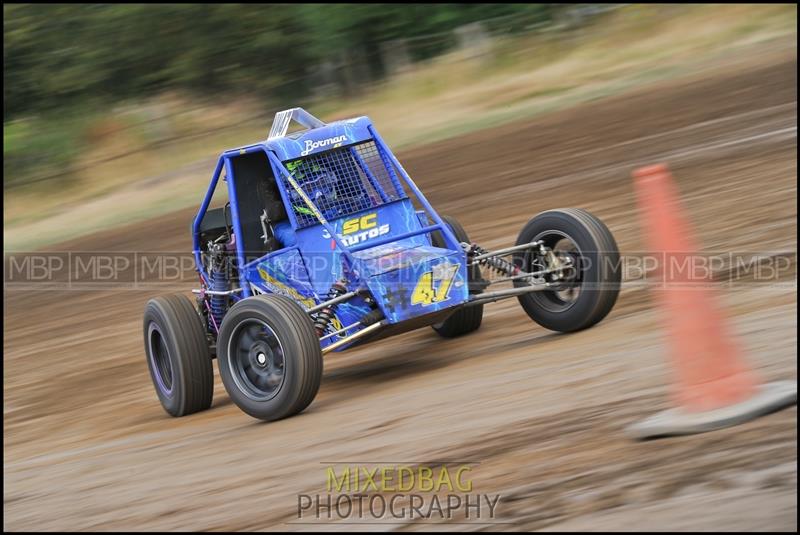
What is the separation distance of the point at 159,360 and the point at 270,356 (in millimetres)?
1462

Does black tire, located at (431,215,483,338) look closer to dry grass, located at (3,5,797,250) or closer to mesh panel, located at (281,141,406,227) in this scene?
mesh panel, located at (281,141,406,227)

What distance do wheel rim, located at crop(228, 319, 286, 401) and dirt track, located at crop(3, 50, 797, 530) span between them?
247mm

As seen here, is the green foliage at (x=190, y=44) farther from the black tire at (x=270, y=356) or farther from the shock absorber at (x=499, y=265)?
the black tire at (x=270, y=356)

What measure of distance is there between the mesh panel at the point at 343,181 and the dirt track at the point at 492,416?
43.3 inches

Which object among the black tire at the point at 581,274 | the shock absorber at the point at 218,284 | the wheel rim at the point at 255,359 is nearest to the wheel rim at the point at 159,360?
the shock absorber at the point at 218,284

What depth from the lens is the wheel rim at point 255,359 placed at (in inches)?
250

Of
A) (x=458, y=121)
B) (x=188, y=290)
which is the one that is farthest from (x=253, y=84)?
(x=188, y=290)

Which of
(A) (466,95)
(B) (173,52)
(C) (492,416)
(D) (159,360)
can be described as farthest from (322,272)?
(B) (173,52)

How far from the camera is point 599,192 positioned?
1155 cm

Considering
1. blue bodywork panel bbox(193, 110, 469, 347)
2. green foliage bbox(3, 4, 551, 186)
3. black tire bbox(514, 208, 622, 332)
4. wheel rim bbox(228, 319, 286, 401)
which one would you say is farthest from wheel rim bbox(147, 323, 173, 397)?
green foliage bbox(3, 4, 551, 186)

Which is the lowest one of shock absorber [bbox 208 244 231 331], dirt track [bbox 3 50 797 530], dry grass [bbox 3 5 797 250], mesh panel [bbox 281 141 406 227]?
dirt track [bbox 3 50 797 530]

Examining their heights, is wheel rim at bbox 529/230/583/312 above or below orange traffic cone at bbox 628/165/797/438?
above

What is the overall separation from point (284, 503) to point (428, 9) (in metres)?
18.9

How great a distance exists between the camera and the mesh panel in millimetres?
7219
